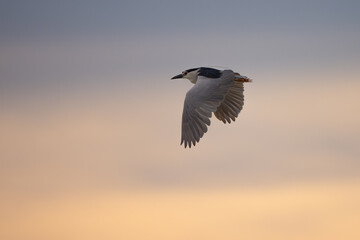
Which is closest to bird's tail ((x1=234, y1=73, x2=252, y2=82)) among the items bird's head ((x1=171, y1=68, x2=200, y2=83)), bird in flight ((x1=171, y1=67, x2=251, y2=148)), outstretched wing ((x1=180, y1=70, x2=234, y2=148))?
bird in flight ((x1=171, y1=67, x2=251, y2=148))

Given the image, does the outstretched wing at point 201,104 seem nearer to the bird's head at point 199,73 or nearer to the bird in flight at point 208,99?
the bird in flight at point 208,99

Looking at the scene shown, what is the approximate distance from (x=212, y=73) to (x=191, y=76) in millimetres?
1765

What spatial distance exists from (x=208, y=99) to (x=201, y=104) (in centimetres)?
36

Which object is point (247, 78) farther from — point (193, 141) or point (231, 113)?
point (193, 141)

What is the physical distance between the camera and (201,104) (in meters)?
32.9

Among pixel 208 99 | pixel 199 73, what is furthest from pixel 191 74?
pixel 208 99

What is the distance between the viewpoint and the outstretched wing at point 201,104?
32.4 m

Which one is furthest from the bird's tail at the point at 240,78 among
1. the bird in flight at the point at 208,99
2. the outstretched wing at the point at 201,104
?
the outstretched wing at the point at 201,104

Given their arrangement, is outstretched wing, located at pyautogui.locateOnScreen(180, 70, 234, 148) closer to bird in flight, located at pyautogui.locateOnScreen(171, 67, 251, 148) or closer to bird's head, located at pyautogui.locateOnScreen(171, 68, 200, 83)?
bird in flight, located at pyautogui.locateOnScreen(171, 67, 251, 148)

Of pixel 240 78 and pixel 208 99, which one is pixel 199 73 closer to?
pixel 240 78

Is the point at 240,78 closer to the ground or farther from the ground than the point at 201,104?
farther from the ground

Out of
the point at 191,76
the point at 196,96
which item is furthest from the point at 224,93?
the point at 191,76

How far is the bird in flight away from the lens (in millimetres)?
32500

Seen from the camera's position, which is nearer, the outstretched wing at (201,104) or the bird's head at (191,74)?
the outstretched wing at (201,104)
